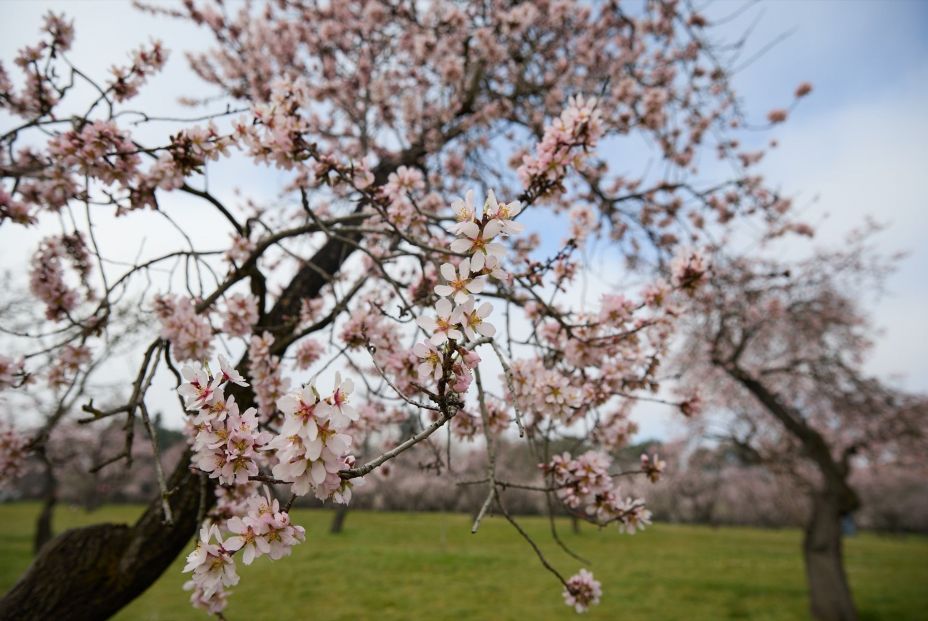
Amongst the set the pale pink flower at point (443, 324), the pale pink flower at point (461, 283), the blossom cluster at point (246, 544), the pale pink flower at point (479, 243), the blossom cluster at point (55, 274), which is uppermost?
the blossom cluster at point (55, 274)

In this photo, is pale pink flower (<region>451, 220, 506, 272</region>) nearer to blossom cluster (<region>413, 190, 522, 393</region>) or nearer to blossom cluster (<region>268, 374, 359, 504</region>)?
blossom cluster (<region>413, 190, 522, 393</region>)

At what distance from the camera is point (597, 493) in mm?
1954

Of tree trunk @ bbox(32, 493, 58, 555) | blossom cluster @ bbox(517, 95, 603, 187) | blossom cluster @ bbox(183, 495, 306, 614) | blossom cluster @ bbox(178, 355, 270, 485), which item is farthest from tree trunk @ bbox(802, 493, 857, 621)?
tree trunk @ bbox(32, 493, 58, 555)

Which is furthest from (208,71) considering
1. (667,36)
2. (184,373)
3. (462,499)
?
(462,499)

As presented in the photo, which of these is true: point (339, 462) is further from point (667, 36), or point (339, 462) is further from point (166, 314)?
point (667, 36)

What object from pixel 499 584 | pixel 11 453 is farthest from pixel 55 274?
pixel 499 584

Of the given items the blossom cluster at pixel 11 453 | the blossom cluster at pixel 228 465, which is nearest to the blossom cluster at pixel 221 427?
the blossom cluster at pixel 228 465

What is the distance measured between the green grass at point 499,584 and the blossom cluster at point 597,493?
22.7ft

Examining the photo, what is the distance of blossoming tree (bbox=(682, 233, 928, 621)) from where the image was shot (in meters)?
6.76

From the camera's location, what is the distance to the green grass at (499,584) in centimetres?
796

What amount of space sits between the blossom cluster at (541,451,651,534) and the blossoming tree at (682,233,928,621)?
4.17 meters

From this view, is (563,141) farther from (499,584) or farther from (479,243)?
(499,584)

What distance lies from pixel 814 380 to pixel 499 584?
7492mm

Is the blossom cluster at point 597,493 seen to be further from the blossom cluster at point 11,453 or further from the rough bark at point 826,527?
the rough bark at point 826,527
